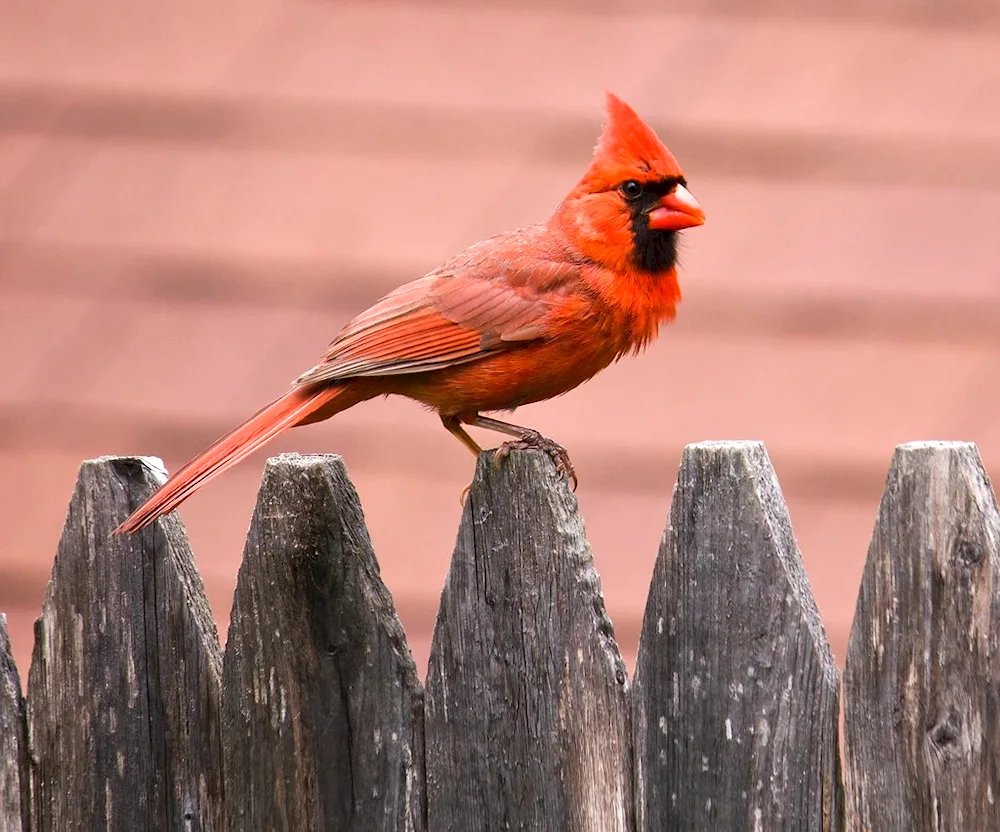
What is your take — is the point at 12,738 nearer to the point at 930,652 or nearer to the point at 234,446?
the point at 234,446

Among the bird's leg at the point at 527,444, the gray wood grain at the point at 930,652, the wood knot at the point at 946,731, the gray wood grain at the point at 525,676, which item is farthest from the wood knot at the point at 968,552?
the bird's leg at the point at 527,444

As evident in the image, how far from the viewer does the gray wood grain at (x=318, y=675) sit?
91.6 inches

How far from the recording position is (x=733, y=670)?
2.15m

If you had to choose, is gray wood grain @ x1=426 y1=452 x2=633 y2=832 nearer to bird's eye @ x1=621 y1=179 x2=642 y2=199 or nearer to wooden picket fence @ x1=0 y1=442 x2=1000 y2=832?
wooden picket fence @ x1=0 y1=442 x2=1000 y2=832

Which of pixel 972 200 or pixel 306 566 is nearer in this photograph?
pixel 306 566

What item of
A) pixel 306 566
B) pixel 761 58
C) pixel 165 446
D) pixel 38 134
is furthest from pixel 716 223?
pixel 306 566

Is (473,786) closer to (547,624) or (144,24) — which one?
(547,624)

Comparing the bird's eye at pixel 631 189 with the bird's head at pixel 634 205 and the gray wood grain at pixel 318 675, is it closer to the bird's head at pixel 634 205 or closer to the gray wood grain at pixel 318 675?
the bird's head at pixel 634 205

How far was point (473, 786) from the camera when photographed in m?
2.29

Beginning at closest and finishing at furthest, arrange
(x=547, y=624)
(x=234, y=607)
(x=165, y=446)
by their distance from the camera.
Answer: (x=547, y=624), (x=234, y=607), (x=165, y=446)

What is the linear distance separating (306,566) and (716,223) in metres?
2.58

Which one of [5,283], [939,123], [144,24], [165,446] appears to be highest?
[144,24]

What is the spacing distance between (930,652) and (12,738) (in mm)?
1416

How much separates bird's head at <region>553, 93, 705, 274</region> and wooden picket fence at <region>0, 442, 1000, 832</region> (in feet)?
4.33
